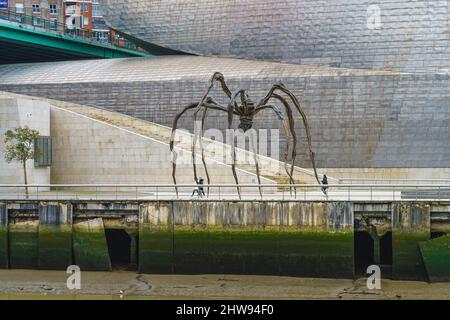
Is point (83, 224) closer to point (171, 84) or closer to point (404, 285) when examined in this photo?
point (404, 285)

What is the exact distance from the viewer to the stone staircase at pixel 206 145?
103 feet

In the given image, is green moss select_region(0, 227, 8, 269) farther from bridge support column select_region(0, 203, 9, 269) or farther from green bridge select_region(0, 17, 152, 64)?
green bridge select_region(0, 17, 152, 64)

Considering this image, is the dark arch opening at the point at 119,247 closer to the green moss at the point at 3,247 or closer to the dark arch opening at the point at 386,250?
the green moss at the point at 3,247

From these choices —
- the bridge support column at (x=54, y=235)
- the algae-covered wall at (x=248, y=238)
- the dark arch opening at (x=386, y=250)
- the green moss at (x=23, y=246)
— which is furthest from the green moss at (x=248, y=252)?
the green moss at (x=23, y=246)

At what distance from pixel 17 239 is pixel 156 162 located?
9995mm

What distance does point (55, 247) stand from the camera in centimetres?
2262

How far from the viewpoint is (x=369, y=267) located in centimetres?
2169

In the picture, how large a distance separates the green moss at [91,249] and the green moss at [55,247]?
0.69 feet

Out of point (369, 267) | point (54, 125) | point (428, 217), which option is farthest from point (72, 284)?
point (54, 125)

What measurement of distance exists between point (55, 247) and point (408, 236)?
10.1m

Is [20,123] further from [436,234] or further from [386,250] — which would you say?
[436,234]

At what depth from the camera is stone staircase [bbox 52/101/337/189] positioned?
3147 centimetres

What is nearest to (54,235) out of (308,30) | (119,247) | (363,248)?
(119,247)
